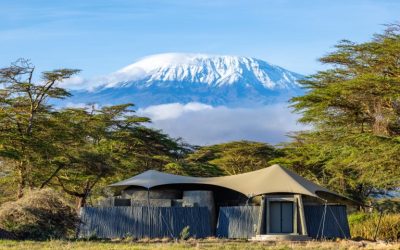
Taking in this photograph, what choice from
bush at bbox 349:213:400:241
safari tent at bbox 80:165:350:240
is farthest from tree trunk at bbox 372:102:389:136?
safari tent at bbox 80:165:350:240

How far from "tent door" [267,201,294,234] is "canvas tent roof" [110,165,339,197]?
0.81 metres

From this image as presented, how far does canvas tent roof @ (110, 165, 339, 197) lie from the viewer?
113 ft

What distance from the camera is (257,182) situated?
35.4 meters

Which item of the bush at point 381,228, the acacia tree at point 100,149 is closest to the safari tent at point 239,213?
the bush at point 381,228

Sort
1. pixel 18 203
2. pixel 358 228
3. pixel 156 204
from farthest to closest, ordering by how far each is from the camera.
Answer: pixel 358 228 → pixel 156 204 → pixel 18 203

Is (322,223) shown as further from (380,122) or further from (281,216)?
(380,122)

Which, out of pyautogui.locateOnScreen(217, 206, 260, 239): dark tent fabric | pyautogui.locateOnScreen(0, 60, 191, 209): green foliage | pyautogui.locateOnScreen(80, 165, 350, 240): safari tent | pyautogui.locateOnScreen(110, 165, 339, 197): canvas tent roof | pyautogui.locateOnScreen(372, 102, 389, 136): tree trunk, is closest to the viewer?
pyautogui.locateOnScreen(80, 165, 350, 240): safari tent

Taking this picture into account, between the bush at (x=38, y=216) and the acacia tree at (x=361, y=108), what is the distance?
16725 millimetres

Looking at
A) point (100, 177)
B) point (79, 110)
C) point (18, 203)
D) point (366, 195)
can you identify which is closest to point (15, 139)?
point (100, 177)

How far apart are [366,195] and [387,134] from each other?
61.8 ft

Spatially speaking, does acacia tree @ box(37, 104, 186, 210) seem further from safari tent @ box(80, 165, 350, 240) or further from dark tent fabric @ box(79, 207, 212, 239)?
dark tent fabric @ box(79, 207, 212, 239)

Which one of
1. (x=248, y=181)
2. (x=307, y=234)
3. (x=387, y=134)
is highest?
(x=387, y=134)

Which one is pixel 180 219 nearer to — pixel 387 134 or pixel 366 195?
pixel 387 134

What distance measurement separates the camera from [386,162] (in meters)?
41.7
